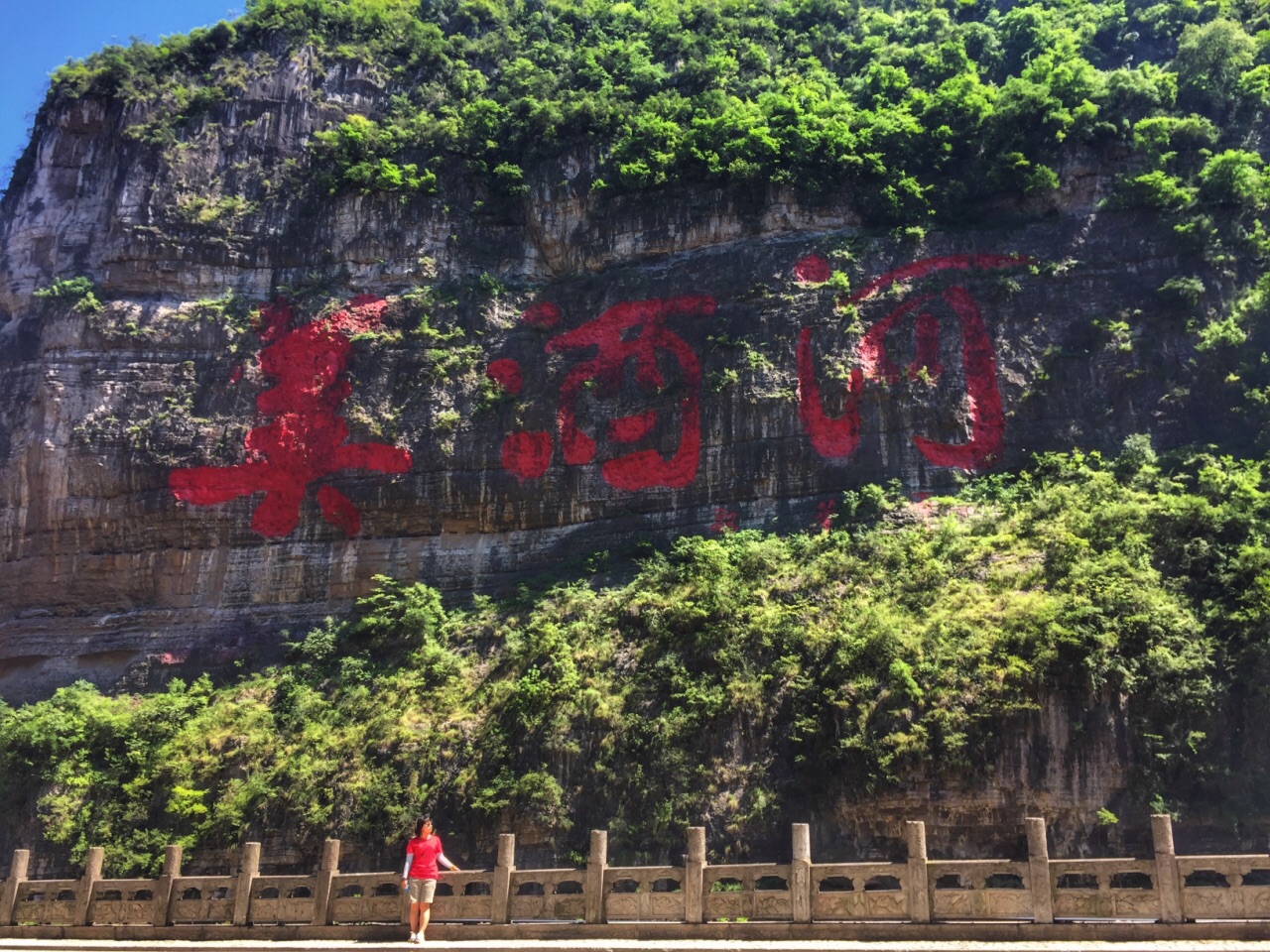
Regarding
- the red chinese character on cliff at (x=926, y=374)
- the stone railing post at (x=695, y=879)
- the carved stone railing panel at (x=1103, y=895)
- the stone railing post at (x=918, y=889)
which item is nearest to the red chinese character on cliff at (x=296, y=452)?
the red chinese character on cliff at (x=926, y=374)

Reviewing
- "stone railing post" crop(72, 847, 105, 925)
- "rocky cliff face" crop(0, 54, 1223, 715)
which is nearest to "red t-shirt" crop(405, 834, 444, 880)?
"stone railing post" crop(72, 847, 105, 925)

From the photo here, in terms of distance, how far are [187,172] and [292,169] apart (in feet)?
6.73

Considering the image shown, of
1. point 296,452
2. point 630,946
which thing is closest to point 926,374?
point 296,452

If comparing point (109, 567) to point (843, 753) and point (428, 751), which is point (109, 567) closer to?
point (428, 751)

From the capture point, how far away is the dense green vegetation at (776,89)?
2048cm

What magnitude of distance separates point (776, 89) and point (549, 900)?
1871 cm

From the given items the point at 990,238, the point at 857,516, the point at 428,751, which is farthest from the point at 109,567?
the point at 990,238

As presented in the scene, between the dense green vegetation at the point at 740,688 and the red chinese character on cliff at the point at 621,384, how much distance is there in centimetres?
196

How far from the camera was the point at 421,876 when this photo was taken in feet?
29.4

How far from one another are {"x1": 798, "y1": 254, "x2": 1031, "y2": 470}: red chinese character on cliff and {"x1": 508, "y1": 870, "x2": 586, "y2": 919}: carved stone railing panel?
10.1 metres

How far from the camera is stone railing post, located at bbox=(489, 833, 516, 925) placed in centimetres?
948

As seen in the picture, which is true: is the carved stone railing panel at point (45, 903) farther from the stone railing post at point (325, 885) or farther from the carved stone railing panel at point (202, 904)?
the stone railing post at point (325, 885)

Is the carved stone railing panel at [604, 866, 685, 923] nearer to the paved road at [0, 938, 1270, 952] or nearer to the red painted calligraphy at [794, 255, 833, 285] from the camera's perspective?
the paved road at [0, 938, 1270, 952]

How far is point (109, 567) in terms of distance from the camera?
19422 millimetres
